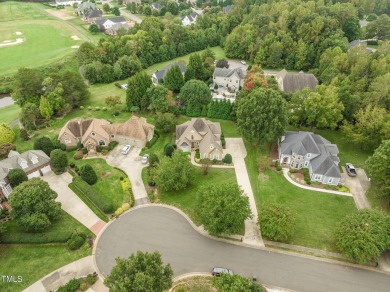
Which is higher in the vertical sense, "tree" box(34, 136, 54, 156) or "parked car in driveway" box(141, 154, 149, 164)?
"tree" box(34, 136, 54, 156)

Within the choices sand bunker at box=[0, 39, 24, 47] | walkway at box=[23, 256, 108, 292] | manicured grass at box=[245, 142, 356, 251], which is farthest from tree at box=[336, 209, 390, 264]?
sand bunker at box=[0, 39, 24, 47]

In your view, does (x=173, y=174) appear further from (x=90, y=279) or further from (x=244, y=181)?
(x=90, y=279)

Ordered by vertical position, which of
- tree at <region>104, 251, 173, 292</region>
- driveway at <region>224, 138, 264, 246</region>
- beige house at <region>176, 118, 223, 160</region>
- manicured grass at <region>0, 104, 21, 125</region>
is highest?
tree at <region>104, 251, 173, 292</region>

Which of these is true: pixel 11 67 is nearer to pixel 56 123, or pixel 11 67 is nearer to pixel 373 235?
pixel 56 123

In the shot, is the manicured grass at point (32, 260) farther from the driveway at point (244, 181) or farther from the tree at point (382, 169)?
the tree at point (382, 169)

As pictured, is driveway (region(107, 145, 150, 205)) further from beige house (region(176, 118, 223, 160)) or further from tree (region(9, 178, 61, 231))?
tree (region(9, 178, 61, 231))

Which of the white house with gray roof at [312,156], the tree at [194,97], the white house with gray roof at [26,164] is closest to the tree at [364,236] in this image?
the white house with gray roof at [312,156]
